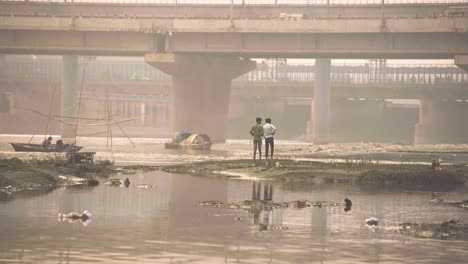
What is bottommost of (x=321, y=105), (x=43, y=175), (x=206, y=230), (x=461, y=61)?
(x=206, y=230)

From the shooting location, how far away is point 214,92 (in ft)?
341

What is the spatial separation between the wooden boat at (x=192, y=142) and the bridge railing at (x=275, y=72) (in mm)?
65105

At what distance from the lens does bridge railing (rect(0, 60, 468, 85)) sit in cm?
16038

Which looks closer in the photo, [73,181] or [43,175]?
[43,175]

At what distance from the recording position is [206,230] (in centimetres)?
2428

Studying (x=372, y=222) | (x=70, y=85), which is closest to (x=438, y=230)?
(x=372, y=222)

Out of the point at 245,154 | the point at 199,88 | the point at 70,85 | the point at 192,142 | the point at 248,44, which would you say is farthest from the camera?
the point at 70,85

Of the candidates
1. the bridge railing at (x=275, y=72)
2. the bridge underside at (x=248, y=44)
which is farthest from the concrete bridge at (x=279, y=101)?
the bridge underside at (x=248, y=44)

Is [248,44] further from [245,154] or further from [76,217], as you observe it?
[76,217]

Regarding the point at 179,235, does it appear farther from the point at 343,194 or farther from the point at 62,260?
the point at 343,194

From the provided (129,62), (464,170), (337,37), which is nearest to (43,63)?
(129,62)

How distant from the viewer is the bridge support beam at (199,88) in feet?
323

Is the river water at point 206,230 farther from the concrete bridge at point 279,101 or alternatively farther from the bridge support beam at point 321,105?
the concrete bridge at point 279,101

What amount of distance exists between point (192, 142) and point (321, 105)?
47.8m
